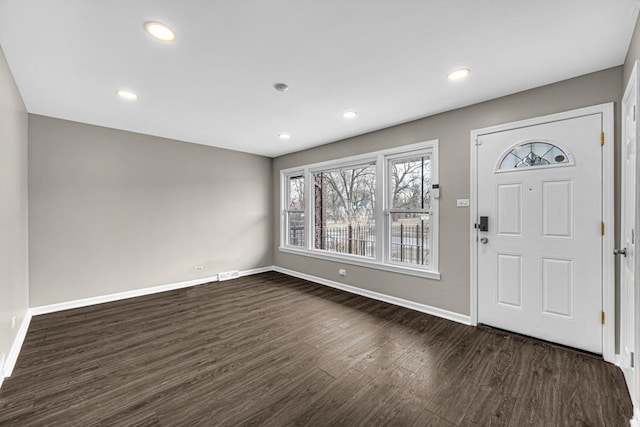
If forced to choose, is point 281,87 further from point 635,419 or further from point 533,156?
point 635,419

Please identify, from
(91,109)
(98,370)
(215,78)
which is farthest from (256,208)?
(98,370)

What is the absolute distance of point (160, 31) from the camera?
182 cm

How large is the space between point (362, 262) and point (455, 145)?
6.83 feet

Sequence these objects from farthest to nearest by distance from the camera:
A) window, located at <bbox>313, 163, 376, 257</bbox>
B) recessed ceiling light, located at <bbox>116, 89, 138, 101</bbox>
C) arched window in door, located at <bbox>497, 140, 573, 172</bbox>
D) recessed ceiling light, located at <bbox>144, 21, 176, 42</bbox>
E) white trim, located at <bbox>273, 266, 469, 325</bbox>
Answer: window, located at <bbox>313, 163, 376, 257</bbox>, white trim, located at <bbox>273, 266, 469, 325</bbox>, recessed ceiling light, located at <bbox>116, 89, 138, 101</bbox>, arched window in door, located at <bbox>497, 140, 573, 172</bbox>, recessed ceiling light, located at <bbox>144, 21, 176, 42</bbox>

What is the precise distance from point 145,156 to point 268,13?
139 inches

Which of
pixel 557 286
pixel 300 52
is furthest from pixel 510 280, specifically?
pixel 300 52

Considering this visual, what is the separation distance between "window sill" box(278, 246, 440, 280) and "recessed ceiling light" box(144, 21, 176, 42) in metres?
3.44

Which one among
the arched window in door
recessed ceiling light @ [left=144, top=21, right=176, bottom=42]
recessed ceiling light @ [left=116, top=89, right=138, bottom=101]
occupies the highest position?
recessed ceiling light @ [left=116, top=89, right=138, bottom=101]

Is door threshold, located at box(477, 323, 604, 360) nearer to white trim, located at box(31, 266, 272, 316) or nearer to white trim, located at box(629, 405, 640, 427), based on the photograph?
white trim, located at box(629, 405, 640, 427)

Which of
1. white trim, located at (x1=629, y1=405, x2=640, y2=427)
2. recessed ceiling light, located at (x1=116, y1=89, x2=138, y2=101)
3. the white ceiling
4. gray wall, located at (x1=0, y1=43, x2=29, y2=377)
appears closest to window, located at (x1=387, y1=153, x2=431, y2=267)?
the white ceiling

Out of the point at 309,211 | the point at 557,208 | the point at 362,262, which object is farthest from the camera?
the point at 309,211

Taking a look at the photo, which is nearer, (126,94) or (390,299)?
(126,94)

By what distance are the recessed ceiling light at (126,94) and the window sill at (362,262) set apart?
3.46 m

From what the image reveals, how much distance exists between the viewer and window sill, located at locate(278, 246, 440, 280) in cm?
345
